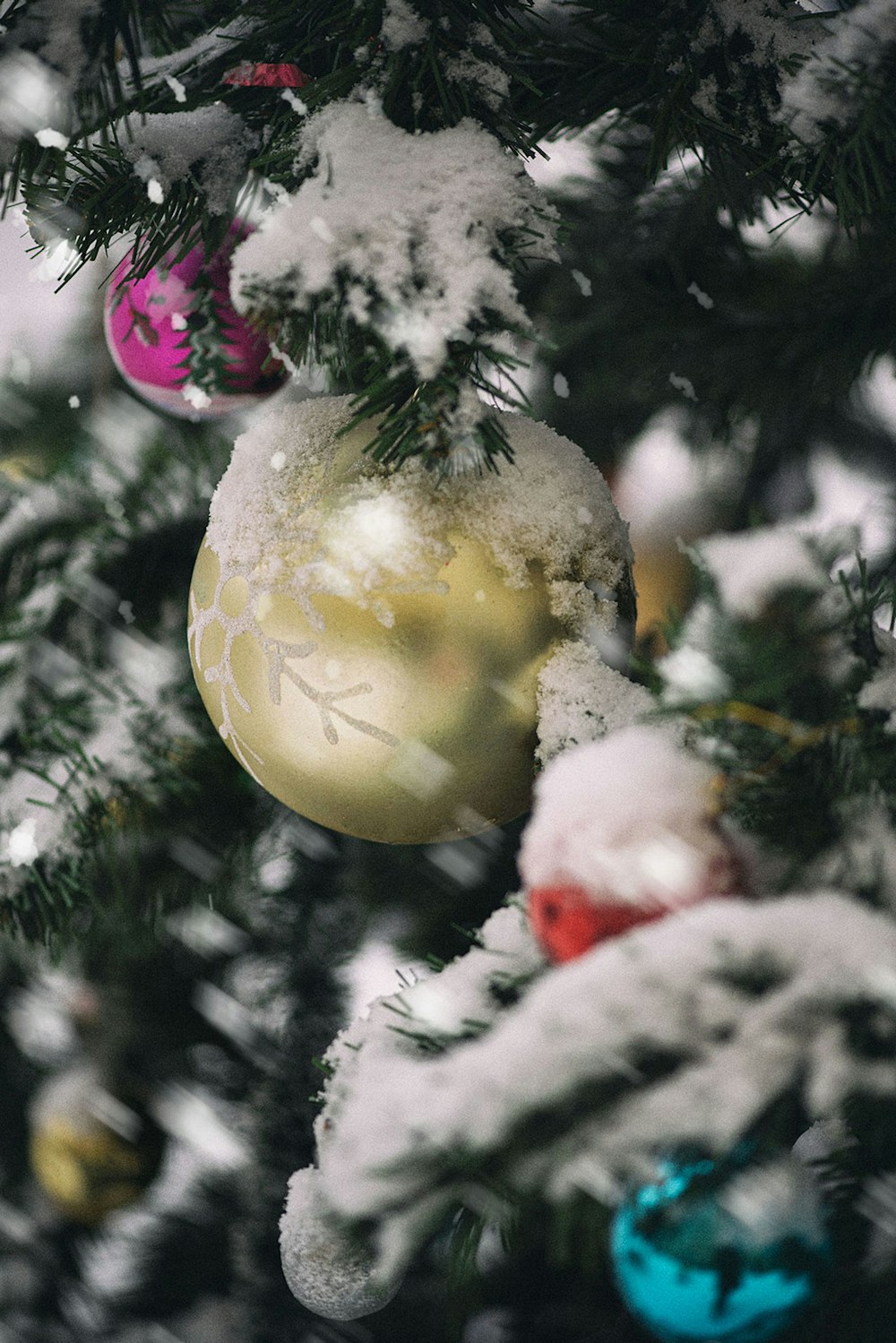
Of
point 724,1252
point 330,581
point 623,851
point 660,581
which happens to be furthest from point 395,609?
point 660,581

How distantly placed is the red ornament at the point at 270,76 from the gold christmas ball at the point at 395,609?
0.20 meters

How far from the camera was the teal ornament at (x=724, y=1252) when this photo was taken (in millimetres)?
368

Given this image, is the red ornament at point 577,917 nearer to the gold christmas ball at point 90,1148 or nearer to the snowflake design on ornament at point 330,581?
the snowflake design on ornament at point 330,581

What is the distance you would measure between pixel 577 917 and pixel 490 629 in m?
0.17

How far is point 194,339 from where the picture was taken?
0.62 m

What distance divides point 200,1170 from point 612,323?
3.23 feet

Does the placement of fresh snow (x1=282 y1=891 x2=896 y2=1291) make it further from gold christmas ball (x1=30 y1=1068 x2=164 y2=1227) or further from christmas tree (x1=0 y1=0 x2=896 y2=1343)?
gold christmas ball (x1=30 y1=1068 x2=164 y2=1227)

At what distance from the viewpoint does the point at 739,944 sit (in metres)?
0.27

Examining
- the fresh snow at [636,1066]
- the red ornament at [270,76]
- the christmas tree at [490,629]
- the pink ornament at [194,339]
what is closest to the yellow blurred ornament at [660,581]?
the christmas tree at [490,629]

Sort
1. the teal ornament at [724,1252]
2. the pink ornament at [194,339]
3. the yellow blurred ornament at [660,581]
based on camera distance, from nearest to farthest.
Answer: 1. the teal ornament at [724,1252]
2. the pink ornament at [194,339]
3. the yellow blurred ornament at [660,581]

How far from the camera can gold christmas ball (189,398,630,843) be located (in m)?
0.47

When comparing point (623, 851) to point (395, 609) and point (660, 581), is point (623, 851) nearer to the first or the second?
point (395, 609)

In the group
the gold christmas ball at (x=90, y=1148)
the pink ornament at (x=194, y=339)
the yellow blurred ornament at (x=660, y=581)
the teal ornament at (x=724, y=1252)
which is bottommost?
the gold christmas ball at (x=90, y=1148)

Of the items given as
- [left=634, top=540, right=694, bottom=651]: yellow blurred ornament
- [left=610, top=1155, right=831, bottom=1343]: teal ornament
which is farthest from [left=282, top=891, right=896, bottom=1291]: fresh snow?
[left=634, top=540, right=694, bottom=651]: yellow blurred ornament
